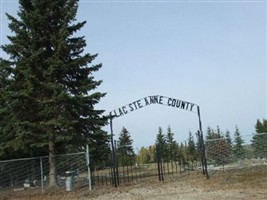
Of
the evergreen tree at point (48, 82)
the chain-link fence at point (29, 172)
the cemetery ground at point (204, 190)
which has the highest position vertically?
the evergreen tree at point (48, 82)

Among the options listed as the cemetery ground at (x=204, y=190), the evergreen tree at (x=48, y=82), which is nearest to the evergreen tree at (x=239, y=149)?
the cemetery ground at (x=204, y=190)

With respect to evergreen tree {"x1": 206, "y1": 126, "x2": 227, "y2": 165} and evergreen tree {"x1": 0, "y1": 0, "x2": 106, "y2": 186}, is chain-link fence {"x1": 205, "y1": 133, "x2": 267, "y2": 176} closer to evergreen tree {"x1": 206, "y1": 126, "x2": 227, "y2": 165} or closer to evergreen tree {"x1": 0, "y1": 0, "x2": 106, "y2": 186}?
evergreen tree {"x1": 206, "y1": 126, "x2": 227, "y2": 165}

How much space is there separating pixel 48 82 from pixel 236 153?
10669mm

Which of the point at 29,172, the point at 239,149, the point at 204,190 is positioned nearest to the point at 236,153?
the point at 239,149

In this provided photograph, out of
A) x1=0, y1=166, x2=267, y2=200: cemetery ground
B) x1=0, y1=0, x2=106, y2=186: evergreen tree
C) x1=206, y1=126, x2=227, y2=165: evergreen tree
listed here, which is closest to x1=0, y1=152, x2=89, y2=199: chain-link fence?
x1=0, y1=0, x2=106, y2=186: evergreen tree

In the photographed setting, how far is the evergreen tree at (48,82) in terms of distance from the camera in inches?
798

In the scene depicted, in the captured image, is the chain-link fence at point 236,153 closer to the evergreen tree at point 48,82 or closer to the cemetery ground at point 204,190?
the cemetery ground at point 204,190

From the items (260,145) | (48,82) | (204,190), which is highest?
(48,82)

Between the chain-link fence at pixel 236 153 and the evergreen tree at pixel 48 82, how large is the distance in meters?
6.40

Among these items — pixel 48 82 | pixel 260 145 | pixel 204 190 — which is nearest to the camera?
pixel 204 190

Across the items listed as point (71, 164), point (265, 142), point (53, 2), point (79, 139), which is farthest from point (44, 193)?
point (265, 142)

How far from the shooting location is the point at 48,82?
68.0 feet

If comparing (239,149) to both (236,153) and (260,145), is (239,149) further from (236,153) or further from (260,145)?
(260,145)

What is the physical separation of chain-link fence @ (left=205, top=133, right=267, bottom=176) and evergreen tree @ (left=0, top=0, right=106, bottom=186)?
6400 millimetres
